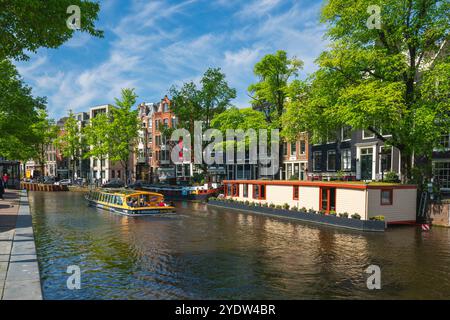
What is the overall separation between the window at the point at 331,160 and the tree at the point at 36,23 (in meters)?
36.8

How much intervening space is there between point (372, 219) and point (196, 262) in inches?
526

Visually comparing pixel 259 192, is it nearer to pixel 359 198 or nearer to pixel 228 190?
pixel 228 190

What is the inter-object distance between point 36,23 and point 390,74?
21907 mm

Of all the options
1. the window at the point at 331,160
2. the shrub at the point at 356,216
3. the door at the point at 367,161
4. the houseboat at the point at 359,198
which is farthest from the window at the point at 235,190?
the shrub at the point at 356,216

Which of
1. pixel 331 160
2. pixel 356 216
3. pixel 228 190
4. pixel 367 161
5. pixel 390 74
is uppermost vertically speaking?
pixel 390 74

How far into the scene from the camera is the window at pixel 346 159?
44.2 meters

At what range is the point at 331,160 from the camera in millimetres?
47594

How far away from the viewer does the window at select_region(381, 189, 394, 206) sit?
2517 cm

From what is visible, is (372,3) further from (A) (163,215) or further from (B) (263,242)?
(A) (163,215)

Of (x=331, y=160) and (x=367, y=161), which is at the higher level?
(x=331, y=160)

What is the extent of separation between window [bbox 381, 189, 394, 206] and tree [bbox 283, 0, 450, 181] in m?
3.20

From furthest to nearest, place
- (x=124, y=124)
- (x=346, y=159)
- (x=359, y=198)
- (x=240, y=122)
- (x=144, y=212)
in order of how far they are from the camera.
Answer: (x=124, y=124) → (x=346, y=159) → (x=240, y=122) → (x=144, y=212) → (x=359, y=198)

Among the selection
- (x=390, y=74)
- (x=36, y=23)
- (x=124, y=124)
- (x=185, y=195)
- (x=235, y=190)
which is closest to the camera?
(x=36, y=23)

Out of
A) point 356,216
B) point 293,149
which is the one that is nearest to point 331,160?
point 293,149
